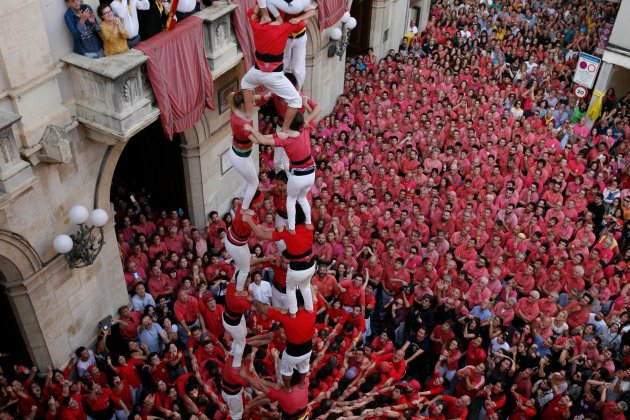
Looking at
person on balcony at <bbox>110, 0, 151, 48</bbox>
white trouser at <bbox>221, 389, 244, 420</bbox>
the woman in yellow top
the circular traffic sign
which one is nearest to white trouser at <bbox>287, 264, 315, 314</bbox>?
white trouser at <bbox>221, 389, 244, 420</bbox>

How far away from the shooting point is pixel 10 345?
41.1 ft

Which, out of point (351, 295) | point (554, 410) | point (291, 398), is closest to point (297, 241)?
point (291, 398)

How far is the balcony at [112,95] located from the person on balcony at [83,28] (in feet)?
0.55

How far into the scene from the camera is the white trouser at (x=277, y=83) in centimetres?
771

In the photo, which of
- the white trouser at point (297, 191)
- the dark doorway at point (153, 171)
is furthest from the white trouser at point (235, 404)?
the dark doorway at point (153, 171)

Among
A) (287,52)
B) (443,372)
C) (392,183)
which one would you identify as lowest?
(443,372)

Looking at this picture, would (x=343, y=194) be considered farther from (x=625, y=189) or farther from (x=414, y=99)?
(x=625, y=189)

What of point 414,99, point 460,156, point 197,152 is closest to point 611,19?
point 414,99

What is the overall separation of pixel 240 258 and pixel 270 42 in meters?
3.09

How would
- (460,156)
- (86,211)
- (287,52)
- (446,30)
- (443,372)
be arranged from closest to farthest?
(287,52) → (86,211) → (443,372) → (460,156) → (446,30)

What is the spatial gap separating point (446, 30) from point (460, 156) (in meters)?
9.89

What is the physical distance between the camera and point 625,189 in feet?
57.1

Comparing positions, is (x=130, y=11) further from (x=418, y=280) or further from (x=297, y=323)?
(x=418, y=280)

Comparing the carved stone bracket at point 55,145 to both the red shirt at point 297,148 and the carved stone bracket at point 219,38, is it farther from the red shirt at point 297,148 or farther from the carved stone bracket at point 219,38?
the red shirt at point 297,148
